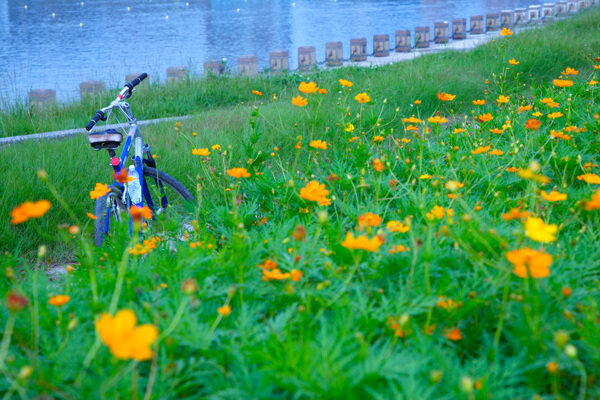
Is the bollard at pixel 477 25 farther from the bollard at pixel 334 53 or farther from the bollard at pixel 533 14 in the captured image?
the bollard at pixel 334 53

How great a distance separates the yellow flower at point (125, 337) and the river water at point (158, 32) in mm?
8448

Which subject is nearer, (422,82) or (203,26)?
(422,82)

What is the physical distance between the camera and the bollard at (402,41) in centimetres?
1731

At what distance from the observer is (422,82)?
693 cm

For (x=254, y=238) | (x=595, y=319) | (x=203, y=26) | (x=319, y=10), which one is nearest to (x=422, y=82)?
(x=254, y=238)

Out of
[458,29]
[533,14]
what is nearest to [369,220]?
[458,29]

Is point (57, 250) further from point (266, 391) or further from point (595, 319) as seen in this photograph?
point (595, 319)

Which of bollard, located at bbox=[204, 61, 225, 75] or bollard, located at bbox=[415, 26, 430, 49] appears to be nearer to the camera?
Answer: bollard, located at bbox=[204, 61, 225, 75]

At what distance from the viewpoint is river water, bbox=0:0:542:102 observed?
601 inches

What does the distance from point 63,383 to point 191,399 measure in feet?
1.22

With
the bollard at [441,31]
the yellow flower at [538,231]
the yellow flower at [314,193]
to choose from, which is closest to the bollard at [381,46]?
the bollard at [441,31]

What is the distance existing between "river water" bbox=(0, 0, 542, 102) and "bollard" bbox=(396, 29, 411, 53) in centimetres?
167

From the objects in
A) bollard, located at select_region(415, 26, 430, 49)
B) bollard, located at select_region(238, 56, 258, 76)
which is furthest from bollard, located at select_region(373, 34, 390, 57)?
bollard, located at select_region(238, 56, 258, 76)

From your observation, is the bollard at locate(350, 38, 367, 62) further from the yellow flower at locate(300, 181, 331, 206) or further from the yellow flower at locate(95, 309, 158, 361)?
the yellow flower at locate(95, 309, 158, 361)
